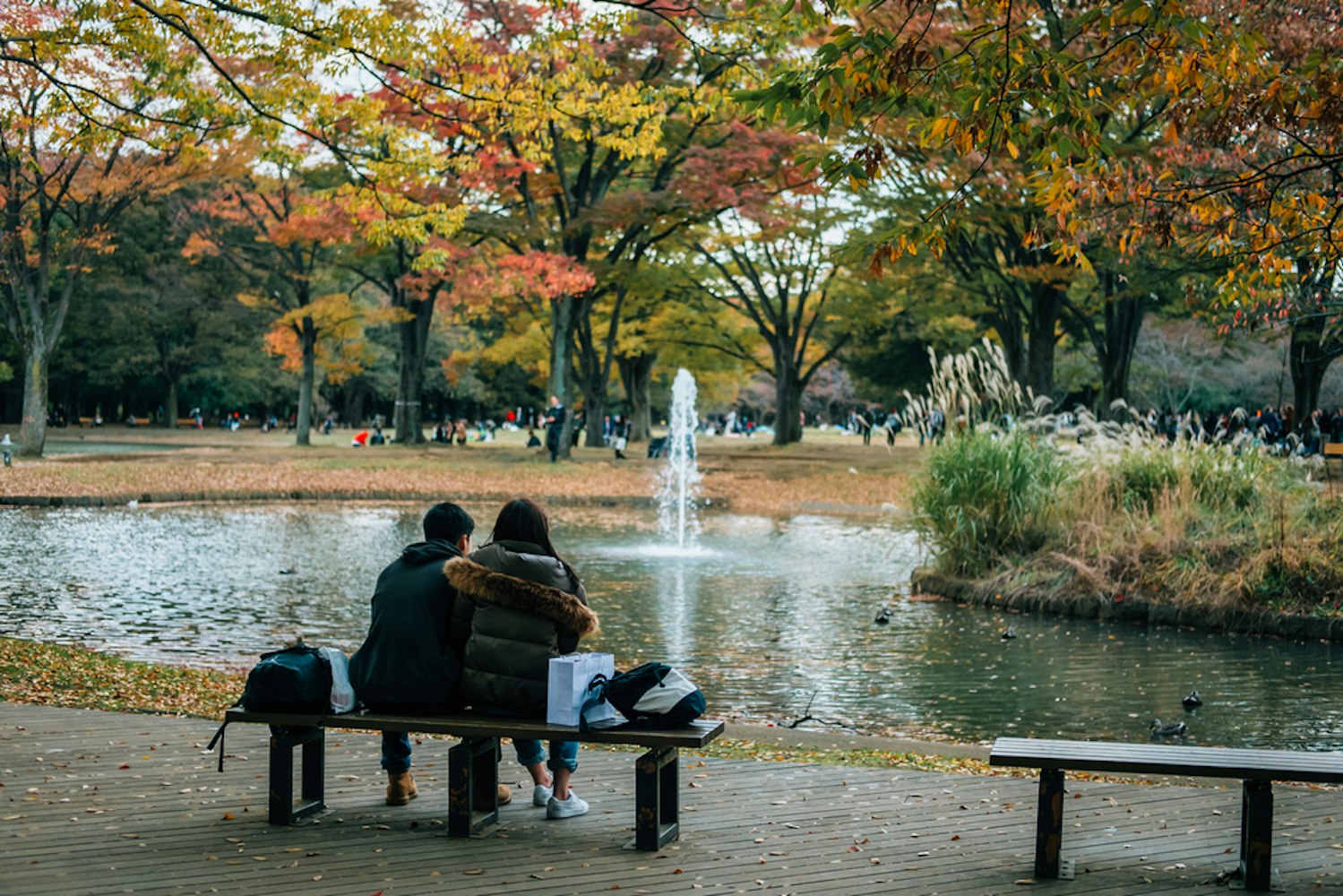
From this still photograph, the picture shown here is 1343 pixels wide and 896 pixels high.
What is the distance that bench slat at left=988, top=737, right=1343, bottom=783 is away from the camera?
4543mm

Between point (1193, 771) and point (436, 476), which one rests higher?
point (436, 476)

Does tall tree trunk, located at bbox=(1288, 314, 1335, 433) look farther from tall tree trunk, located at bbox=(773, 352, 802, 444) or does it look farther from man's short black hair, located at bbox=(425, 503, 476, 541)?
man's short black hair, located at bbox=(425, 503, 476, 541)

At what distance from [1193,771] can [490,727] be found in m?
2.52

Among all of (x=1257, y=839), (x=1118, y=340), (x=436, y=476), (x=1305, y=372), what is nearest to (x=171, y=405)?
(x=436, y=476)

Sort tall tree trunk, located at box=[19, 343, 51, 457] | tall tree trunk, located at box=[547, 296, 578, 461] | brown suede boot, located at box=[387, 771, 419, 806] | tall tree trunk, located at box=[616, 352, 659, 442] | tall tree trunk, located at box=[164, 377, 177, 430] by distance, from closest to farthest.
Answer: brown suede boot, located at box=[387, 771, 419, 806]
tall tree trunk, located at box=[19, 343, 51, 457]
tall tree trunk, located at box=[547, 296, 578, 461]
tall tree trunk, located at box=[616, 352, 659, 442]
tall tree trunk, located at box=[164, 377, 177, 430]

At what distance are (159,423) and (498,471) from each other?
45.9 meters

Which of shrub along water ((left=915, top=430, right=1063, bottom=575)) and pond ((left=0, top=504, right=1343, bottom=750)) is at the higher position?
shrub along water ((left=915, top=430, right=1063, bottom=575))

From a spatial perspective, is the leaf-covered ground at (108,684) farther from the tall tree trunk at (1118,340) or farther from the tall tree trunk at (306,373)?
the tall tree trunk at (306,373)

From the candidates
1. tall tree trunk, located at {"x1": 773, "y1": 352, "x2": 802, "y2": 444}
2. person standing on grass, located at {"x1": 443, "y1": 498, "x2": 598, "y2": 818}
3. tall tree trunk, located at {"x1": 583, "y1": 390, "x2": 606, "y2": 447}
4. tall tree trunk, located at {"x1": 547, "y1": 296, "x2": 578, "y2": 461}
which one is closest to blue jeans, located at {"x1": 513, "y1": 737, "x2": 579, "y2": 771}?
person standing on grass, located at {"x1": 443, "y1": 498, "x2": 598, "y2": 818}

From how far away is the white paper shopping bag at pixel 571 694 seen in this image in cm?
494

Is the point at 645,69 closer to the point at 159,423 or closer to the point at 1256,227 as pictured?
the point at 1256,227

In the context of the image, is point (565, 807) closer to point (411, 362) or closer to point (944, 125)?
point (944, 125)

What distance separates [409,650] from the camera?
527cm

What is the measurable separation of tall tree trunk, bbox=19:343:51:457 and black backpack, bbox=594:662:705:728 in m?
29.7
